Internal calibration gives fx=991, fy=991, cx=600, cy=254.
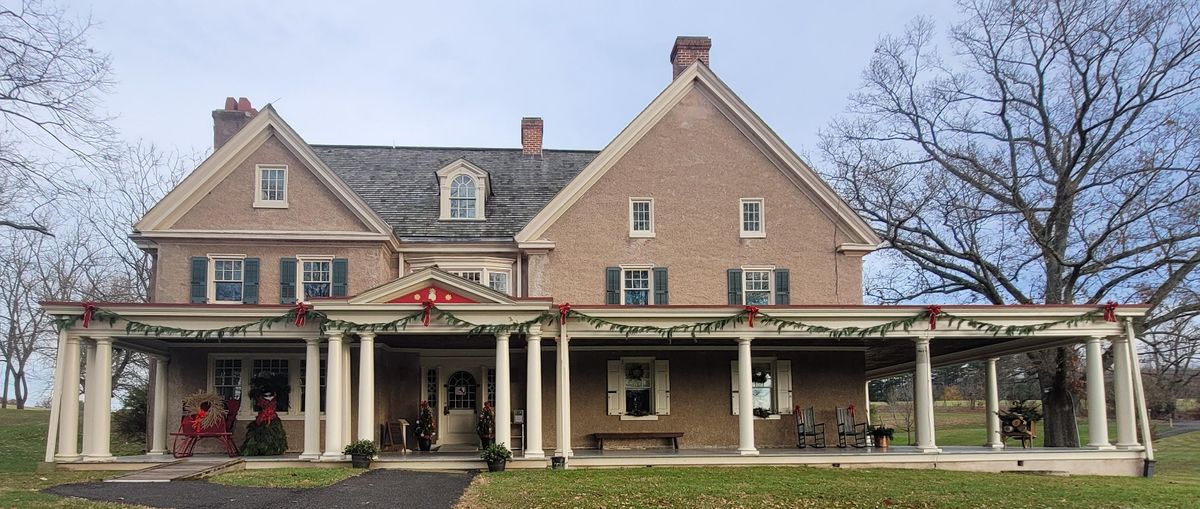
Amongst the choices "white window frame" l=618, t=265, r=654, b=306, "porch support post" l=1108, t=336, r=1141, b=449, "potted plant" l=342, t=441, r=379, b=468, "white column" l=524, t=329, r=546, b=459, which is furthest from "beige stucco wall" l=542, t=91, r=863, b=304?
"potted plant" l=342, t=441, r=379, b=468

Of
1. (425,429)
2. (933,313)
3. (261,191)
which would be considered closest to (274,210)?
(261,191)

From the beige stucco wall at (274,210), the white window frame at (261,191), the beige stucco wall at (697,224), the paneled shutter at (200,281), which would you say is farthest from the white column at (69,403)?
the beige stucco wall at (697,224)

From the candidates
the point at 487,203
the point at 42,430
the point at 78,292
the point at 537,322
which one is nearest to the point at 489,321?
the point at 537,322

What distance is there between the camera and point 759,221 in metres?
25.1

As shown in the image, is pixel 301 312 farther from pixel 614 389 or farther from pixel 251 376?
pixel 614 389

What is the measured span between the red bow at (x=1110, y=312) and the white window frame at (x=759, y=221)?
7842 mm

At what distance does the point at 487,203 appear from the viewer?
26.3 metres

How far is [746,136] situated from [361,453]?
40.5 ft

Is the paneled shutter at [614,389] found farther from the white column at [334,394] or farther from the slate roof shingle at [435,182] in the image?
the white column at [334,394]

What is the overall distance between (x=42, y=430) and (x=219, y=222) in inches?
711

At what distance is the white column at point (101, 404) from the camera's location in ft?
65.7

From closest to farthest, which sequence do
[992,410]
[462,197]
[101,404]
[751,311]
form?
1. [101,404]
2. [751,311]
3. [992,410]
4. [462,197]

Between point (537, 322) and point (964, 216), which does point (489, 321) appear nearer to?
point (537, 322)

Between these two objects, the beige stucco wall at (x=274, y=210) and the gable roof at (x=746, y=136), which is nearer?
the beige stucco wall at (x=274, y=210)
